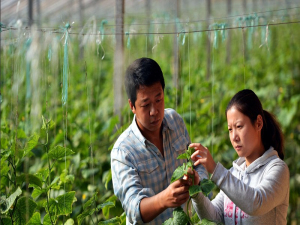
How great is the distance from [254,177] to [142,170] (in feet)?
1.30

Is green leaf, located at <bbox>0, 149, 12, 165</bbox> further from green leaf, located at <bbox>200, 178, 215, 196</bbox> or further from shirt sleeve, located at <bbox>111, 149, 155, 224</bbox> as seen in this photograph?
green leaf, located at <bbox>200, 178, 215, 196</bbox>

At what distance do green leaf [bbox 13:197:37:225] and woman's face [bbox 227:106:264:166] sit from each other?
2.93 feet

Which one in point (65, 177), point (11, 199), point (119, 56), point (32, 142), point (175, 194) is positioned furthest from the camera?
point (119, 56)

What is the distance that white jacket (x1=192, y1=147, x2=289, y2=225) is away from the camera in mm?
1627

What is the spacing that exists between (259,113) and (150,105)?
15.4 inches

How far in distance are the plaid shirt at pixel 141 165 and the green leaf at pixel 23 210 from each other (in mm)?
482

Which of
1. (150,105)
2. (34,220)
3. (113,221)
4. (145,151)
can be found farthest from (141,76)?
(34,220)

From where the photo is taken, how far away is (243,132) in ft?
5.77

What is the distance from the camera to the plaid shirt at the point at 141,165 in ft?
5.64

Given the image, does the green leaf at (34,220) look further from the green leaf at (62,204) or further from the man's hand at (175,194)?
the man's hand at (175,194)

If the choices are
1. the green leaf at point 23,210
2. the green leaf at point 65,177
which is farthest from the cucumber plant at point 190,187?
the green leaf at point 65,177

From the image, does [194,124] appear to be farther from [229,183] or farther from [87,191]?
[229,183]

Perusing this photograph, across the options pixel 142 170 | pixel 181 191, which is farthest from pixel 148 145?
pixel 181 191

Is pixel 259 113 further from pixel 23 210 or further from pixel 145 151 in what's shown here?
pixel 23 210
